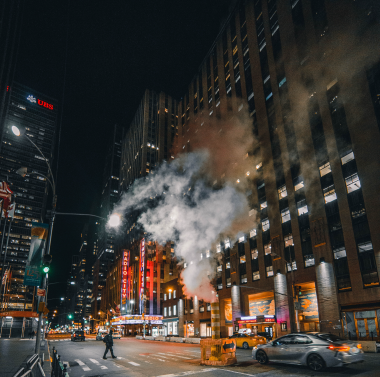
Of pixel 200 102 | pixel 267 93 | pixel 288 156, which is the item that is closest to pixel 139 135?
pixel 200 102

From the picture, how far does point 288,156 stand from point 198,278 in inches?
902

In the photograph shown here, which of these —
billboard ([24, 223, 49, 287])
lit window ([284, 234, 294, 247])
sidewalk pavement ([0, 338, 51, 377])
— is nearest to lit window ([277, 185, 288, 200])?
lit window ([284, 234, 294, 247])

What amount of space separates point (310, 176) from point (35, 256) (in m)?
30.1

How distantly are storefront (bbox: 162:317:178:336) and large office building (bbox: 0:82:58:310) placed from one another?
91925mm

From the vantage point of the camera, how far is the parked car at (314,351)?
33.0ft

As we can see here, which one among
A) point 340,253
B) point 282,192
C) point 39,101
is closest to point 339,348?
point 340,253

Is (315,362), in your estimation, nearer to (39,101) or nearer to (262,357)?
(262,357)

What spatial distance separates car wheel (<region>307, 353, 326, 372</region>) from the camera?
33.4 feet

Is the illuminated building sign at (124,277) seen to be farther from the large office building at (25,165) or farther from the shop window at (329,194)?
the shop window at (329,194)

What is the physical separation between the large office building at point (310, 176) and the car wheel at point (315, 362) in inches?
533

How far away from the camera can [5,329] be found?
59.4 m

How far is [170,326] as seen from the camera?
6369 centimetres

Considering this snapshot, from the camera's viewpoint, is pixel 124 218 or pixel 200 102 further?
pixel 124 218

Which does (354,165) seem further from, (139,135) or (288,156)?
(139,135)
